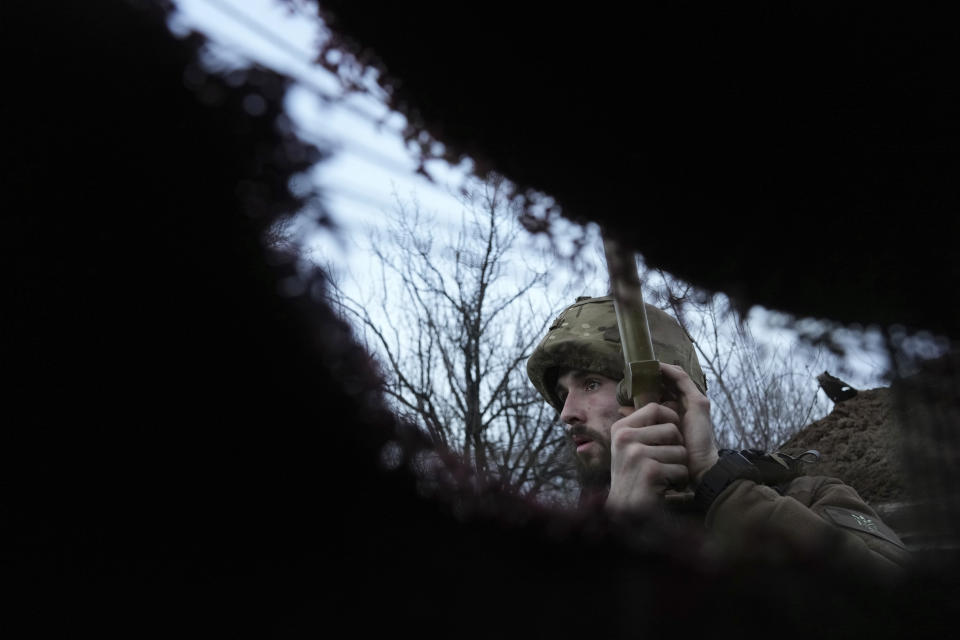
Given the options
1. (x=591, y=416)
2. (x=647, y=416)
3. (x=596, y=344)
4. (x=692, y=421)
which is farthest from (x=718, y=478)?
(x=596, y=344)

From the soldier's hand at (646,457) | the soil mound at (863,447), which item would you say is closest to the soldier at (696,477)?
the soldier's hand at (646,457)

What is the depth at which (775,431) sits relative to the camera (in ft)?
21.4

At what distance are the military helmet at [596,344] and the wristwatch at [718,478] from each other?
736mm

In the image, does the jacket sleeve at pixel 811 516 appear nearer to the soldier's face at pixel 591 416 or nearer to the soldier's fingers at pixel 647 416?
the soldier's fingers at pixel 647 416

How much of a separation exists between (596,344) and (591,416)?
33cm

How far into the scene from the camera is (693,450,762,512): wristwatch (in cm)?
211

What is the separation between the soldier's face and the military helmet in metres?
0.06

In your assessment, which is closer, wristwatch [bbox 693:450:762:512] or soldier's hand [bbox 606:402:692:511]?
soldier's hand [bbox 606:402:692:511]

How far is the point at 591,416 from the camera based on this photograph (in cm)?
289

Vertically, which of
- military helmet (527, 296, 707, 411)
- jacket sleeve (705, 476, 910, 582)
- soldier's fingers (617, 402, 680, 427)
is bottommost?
jacket sleeve (705, 476, 910, 582)

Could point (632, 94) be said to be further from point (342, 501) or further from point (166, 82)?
point (342, 501)

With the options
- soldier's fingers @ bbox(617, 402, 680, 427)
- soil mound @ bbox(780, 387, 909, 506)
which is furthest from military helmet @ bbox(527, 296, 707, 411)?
soil mound @ bbox(780, 387, 909, 506)

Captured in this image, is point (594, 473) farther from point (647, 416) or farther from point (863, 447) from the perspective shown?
point (863, 447)

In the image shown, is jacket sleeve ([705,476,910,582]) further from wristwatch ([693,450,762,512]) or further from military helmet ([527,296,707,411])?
military helmet ([527,296,707,411])
